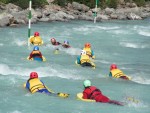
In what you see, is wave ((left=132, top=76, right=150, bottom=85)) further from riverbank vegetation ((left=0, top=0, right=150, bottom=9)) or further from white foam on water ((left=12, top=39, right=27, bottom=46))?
riverbank vegetation ((left=0, top=0, right=150, bottom=9))

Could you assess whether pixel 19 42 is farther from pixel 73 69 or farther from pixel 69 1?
pixel 69 1

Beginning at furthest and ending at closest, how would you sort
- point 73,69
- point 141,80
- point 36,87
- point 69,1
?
1. point 69,1
2. point 73,69
3. point 141,80
4. point 36,87

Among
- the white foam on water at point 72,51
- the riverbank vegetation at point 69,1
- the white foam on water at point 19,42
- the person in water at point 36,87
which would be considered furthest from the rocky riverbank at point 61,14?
the person in water at point 36,87

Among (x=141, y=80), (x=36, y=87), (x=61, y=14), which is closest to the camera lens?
(x=36, y=87)

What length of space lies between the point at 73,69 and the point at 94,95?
459 centimetres

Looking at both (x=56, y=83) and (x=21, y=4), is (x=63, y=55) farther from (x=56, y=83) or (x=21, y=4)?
(x=21, y=4)

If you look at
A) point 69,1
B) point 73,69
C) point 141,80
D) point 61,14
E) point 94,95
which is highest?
point 69,1

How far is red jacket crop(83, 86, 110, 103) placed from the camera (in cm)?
1081

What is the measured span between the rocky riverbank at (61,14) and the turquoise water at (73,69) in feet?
5.28

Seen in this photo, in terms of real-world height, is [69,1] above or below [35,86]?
above

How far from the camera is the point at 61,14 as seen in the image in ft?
113

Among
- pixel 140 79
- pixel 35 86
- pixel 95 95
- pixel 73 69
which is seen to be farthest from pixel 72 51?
pixel 95 95

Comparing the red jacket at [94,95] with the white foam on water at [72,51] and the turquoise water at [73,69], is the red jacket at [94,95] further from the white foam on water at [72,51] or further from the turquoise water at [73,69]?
the white foam on water at [72,51]

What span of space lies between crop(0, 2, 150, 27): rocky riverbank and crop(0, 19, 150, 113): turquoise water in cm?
161
